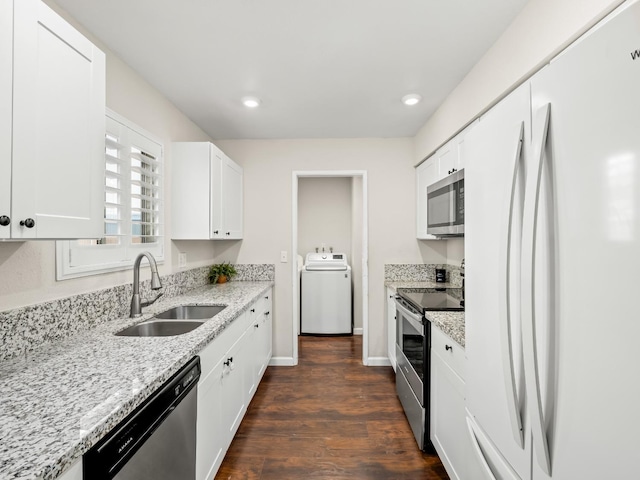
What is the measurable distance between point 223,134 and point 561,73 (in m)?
3.10

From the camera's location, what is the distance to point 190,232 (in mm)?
2549

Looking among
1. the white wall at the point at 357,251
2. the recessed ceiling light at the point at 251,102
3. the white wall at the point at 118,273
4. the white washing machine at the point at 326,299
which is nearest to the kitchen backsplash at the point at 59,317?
the white wall at the point at 118,273

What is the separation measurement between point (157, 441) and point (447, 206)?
80.1 inches

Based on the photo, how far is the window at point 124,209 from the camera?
160 cm

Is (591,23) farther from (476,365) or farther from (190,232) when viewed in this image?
(190,232)

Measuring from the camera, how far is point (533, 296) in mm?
758

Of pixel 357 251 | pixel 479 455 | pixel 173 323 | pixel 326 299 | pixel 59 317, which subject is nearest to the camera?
pixel 479 455

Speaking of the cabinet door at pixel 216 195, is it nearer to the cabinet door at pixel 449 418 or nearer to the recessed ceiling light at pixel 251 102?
the recessed ceiling light at pixel 251 102

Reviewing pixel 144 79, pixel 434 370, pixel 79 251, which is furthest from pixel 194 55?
pixel 434 370

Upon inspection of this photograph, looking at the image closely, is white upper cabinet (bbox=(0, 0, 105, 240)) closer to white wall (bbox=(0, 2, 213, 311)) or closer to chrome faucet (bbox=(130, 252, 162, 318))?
white wall (bbox=(0, 2, 213, 311))

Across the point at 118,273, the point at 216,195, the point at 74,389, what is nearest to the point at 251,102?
the point at 216,195

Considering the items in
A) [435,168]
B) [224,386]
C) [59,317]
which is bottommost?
[224,386]

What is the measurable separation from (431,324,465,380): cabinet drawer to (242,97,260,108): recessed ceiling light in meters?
2.04

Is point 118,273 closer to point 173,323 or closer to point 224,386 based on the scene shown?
point 173,323
